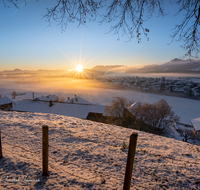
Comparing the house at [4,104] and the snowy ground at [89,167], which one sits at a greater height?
the snowy ground at [89,167]

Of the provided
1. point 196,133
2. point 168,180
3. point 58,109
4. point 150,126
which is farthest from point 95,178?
point 196,133

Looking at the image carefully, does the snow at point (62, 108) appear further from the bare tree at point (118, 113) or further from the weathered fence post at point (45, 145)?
the weathered fence post at point (45, 145)

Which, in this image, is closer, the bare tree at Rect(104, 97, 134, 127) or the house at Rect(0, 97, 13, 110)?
the bare tree at Rect(104, 97, 134, 127)

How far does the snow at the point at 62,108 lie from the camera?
28703 millimetres

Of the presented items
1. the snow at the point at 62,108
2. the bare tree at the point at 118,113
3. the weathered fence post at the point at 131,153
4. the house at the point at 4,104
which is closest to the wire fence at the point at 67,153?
the weathered fence post at the point at 131,153

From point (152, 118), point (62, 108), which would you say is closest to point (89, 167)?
point (152, 118)

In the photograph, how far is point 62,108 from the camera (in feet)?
98.5

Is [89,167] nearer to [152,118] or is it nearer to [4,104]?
[152,118]

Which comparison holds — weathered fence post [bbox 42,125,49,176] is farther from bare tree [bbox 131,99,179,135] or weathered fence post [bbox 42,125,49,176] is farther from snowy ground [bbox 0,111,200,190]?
bare tree [bbox 131,99,179,135]

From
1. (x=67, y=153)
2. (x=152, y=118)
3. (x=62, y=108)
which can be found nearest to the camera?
(x=67, y=153)

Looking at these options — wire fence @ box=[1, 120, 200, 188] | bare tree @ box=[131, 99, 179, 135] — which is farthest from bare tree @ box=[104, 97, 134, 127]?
wire fence @ box=[1, 120, 200, 188]

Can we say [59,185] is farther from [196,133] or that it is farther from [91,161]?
[196,133]

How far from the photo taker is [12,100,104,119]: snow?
2870 centimetres

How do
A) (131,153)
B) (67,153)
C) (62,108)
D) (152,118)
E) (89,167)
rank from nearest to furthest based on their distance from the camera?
(131,153) → (89,167) → (67,153) → (152,118) → (62,108)
